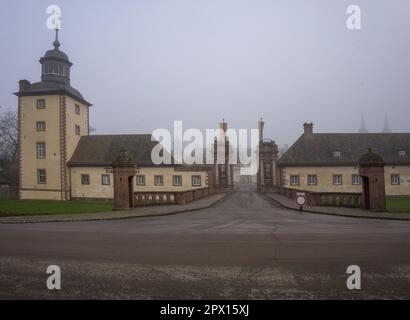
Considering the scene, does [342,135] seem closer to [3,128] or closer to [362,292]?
[362,292]

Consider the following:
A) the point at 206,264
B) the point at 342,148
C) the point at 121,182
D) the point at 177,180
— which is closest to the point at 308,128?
the point at 342,148

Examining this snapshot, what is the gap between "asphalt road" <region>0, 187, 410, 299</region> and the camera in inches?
220

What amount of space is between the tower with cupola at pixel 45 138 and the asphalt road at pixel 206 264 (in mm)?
31108

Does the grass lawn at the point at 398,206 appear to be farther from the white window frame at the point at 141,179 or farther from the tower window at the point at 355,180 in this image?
the white window frame at the point at 141,179

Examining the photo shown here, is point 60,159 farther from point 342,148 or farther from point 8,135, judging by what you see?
point 342,148

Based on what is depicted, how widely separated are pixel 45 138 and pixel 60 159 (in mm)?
3217

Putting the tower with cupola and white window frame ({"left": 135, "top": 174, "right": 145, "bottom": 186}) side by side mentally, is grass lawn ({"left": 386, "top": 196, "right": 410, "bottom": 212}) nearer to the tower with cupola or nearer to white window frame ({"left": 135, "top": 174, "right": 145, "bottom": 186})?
white window frame ({"left": 135, "top": 174, "right": 145, "bottom": 186})

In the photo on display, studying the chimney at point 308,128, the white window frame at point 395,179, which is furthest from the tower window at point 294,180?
the white window frame at point 395,179

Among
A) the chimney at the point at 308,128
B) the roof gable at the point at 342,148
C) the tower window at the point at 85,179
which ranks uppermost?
the chimney at the point at 308,128

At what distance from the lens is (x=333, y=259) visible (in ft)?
25.9

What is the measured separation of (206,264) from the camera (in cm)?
744

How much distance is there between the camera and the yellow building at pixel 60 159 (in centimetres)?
4131

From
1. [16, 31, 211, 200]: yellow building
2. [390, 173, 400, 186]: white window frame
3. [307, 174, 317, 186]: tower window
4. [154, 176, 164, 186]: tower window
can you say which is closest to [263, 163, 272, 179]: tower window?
[307, 174, 317, 186]: tower window

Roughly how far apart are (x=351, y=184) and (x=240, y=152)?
178ft
